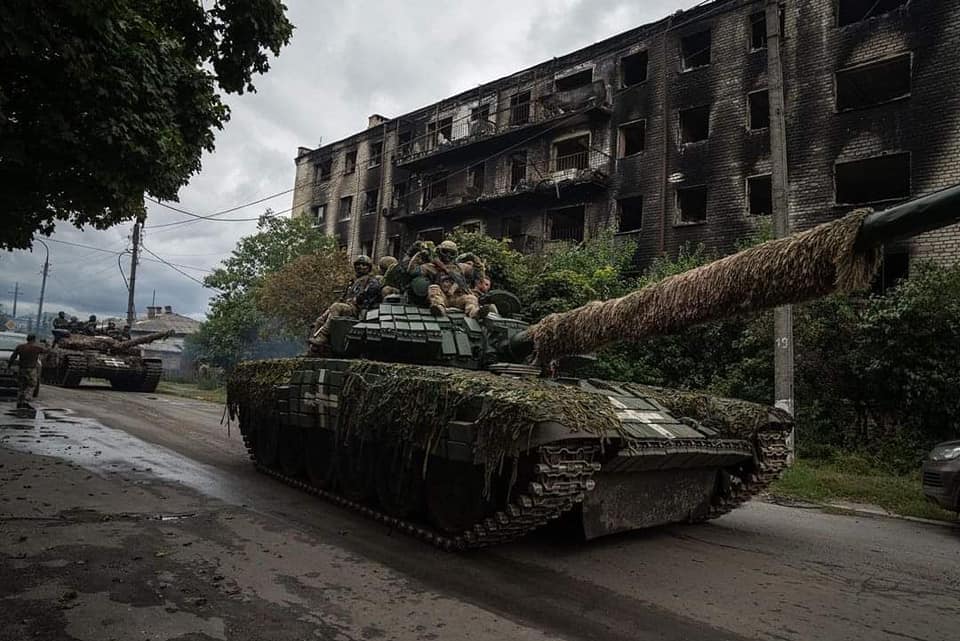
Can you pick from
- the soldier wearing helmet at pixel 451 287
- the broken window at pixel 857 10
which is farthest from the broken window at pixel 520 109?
the soldier wearing helmet at pixel 451 287

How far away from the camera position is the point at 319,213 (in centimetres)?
3225

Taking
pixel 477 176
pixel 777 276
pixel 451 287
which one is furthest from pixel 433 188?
pixel 777 276

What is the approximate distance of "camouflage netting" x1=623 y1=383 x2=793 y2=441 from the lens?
5926mm

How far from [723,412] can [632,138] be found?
16318mm

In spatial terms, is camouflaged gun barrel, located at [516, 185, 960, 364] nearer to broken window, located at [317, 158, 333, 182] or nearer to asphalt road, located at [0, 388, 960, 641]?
asphalt road, located at [0, 388, 960, 641]

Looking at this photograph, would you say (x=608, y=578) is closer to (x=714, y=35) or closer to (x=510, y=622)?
(x=510, y=622)

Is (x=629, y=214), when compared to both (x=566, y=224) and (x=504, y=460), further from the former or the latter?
(x=504, y=460)

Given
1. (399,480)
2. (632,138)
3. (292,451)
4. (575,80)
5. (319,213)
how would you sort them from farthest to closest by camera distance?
1. (319,213)
2. (575,80)
3. (632,138)
4. (292,451)
5. (399,480)

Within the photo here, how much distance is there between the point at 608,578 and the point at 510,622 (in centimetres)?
111

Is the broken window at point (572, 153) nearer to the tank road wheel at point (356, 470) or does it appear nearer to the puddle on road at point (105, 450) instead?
the puddle on road at point (105, 450)

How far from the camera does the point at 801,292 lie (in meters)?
3.67

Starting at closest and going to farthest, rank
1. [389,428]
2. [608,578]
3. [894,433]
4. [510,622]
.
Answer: [510,622] < [608,578] < [389,428] < [894,433]

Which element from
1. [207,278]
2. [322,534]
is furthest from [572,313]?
[207,278]

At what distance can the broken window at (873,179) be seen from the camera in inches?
621
